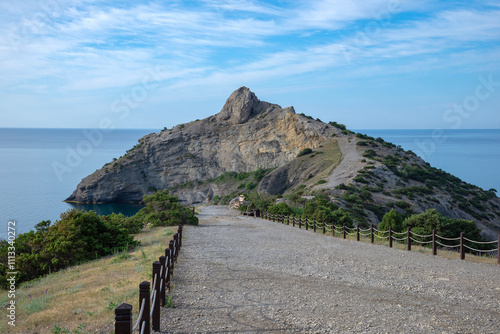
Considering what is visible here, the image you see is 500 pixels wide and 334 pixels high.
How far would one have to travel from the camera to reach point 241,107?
340 ft

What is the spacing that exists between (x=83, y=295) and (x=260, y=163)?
8769 centimetres

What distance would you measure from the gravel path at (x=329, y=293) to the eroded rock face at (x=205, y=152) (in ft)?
255

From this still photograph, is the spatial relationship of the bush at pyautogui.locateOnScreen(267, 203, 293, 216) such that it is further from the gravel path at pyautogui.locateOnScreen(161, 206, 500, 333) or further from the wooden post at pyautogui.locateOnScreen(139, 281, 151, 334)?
the wooden post at pyautogui.locateOnScreen(139, 281, 151, 334)

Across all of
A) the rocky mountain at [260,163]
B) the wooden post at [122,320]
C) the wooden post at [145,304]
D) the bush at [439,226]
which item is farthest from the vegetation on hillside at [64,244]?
the rocky mountain at [260,163]

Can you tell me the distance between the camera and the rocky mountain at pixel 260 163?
5766 centimetres

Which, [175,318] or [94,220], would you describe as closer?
[175,318]

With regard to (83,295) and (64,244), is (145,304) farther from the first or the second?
A: (64,244)

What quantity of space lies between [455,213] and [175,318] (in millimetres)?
48290

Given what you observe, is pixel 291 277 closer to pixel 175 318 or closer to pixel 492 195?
pixel 175 318

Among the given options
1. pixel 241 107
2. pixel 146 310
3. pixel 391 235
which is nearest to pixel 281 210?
pixel 391 235

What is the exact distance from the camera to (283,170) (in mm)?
74688

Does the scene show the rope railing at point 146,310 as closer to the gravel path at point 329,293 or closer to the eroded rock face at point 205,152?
the gravel path at point 329,293

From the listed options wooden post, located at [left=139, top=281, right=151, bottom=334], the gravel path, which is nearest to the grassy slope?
the gravel path

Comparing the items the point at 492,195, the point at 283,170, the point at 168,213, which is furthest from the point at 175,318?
the point at 283,170
